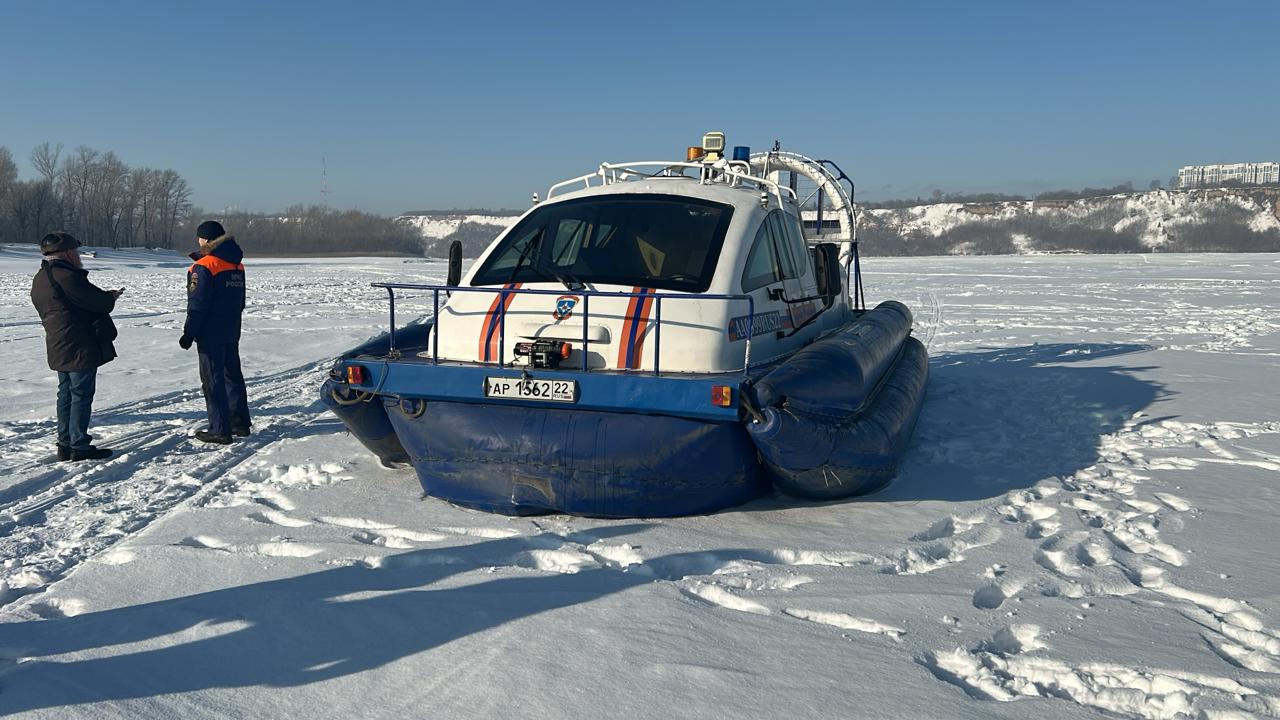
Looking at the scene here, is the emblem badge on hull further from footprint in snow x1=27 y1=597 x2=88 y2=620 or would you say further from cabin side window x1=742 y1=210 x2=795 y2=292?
footprint in snow x1=27 y1=597 x2=88 y2=620

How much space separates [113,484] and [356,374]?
1.72 metres

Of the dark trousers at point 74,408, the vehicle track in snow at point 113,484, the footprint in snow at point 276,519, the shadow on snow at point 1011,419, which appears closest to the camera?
the vehicle track in snow at point 113,484

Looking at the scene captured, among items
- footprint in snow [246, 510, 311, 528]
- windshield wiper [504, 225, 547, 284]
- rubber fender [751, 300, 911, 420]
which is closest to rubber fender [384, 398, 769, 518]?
rubber fender [751, 300, 911, 420]

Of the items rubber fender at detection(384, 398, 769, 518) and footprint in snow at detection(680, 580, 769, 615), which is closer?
footprint in snow at detection(680, 580, 769, 615)

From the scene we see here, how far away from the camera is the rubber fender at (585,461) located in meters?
4.95

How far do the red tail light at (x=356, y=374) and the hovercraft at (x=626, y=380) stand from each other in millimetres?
11

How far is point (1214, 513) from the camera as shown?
17.7ft

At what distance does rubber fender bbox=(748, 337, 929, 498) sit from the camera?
15.9 ft

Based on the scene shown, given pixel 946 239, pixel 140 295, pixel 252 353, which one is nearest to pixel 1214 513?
pixel 252 353

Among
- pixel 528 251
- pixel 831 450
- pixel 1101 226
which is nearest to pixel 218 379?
pixel 528 251

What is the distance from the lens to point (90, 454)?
21.1 ft

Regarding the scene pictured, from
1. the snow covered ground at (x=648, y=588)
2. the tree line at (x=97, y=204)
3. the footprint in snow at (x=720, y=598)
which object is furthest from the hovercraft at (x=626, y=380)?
the tree line at (x=97, y=204)

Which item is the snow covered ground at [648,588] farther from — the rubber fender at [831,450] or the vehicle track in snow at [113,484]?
the rubber fender at [831,450]

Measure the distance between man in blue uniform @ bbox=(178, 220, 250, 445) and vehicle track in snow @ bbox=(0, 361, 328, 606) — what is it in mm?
236
